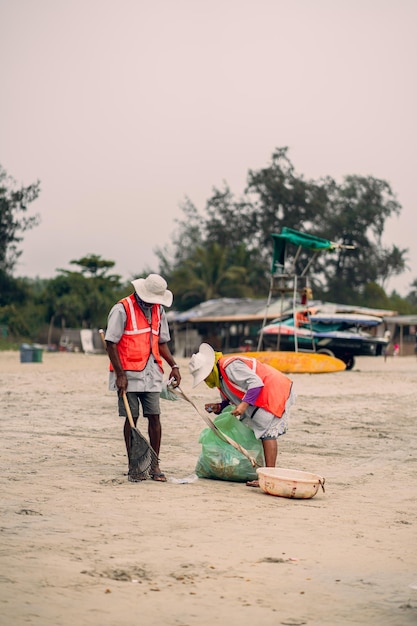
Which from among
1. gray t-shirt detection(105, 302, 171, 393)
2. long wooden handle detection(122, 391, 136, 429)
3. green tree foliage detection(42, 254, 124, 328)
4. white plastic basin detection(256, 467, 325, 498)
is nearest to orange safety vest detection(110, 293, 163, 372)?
gray t-shirt detection(105, 302, 171, 393)

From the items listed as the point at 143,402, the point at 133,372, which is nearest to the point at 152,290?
the point at 133,372

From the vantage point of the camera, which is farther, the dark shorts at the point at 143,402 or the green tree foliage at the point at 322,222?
the green tree foliage at the point at 322,222

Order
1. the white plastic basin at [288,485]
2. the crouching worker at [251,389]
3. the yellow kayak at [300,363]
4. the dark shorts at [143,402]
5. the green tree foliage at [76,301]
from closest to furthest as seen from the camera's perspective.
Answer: the white plastic basin at [288,485] < the crouching worker at [251,389] < the dark shorts at [143,402] < the yellow kayak at [300,363] < the green tree foliage at [76,301]

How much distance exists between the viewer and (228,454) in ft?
24.2

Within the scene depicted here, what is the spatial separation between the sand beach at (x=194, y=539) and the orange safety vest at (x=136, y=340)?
2.95 feet

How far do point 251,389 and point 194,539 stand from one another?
209 cm

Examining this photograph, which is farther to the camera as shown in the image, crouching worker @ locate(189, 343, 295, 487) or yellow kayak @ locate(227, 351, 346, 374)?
yellow kayak @ locate(227, 351, 346, 374)

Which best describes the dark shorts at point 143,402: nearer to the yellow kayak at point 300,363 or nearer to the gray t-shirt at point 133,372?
the gray t-shirt at point 133,372

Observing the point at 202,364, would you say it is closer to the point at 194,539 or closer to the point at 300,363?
the point at 194,539

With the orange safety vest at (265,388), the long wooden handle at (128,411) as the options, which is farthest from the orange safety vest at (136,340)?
the orange safety vest at (265,388)

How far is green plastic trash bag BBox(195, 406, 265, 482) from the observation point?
7.36 meters

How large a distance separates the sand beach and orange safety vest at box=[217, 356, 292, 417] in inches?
26.0

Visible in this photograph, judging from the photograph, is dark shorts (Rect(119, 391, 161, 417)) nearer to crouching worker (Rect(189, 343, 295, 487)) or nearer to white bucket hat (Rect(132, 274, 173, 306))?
crouching worker (Rect(189, 343, 295, 487))

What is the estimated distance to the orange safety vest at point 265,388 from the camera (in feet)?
23.8
